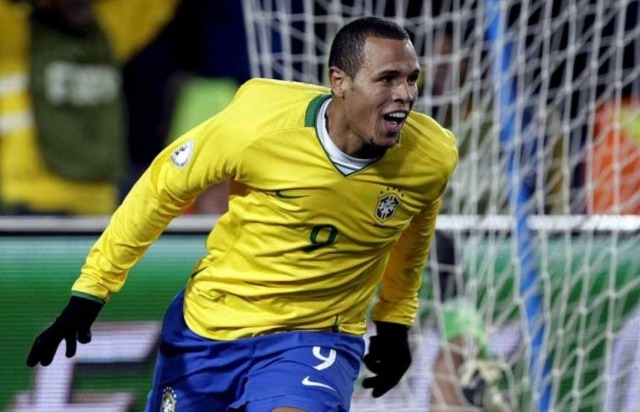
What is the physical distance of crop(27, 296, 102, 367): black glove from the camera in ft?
12.7

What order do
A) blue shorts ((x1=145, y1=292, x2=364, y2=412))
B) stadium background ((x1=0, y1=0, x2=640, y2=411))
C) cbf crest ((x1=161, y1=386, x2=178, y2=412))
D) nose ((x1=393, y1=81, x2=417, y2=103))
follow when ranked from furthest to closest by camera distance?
stadium background ((x1=0, y1=0, x2=640, y2=411)) → cbf crest ((x1=161, y1=386, x2=178, y2=412)) → blue shorts ((x1=145, y1=292, x2=364, y2=412)) → nose ((x1=393, y1=81, x2=417, y2=103))

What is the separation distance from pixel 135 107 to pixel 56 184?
2.49ft

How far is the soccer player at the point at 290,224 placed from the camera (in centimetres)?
376

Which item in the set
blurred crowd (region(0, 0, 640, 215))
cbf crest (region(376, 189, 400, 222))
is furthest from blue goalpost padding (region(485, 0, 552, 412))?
cbf crest (region(376, 189, 400, 222))

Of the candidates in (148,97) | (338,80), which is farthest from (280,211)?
(148,97)

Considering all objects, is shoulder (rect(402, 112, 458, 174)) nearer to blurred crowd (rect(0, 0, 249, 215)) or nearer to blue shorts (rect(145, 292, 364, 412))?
blue shorts (rect(145, 292, 364, 412))

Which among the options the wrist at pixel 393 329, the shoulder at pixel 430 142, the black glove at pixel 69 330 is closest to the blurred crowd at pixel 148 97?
the wrist at pixel 393 329

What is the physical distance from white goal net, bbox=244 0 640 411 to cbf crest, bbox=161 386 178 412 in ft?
5.34

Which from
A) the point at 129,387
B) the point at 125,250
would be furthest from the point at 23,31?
the point at 125,250

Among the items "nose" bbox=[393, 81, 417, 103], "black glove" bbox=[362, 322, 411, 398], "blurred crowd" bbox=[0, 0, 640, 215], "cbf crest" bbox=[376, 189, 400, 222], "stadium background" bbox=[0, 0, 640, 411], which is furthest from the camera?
"blurred crowd" bbox=[0, 0, 640, 215]

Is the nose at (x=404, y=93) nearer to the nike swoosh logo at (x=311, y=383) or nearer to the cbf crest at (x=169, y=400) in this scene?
the nike swoosh logo at (x=311, y=383)

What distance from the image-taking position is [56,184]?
7133 mm

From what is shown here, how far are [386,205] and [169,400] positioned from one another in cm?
79

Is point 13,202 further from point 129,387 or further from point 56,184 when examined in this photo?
point 129,387
